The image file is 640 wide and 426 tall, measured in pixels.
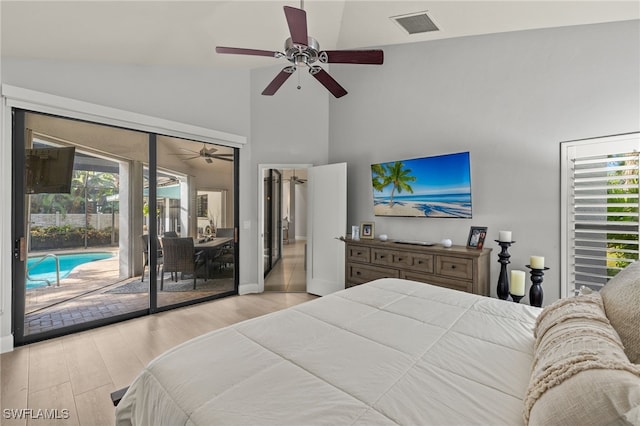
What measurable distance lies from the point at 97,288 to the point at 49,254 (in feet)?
1.98

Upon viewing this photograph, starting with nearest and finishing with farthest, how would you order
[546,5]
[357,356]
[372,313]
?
1. [357,356]
2. [372,313]
3. [546,5]

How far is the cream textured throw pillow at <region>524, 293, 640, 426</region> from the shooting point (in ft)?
2.24

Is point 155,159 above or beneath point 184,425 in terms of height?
above

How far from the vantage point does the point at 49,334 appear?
295 cm

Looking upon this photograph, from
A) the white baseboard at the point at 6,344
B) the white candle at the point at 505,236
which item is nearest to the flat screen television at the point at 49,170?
the white baseboard at the point at 6,344

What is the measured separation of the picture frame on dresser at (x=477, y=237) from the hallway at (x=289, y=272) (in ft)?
8.49

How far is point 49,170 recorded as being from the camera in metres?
2.97

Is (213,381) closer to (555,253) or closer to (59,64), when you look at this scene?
(555,253)

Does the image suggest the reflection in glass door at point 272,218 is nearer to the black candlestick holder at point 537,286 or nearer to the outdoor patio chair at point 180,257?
the outdoor patio chair at point 180,257

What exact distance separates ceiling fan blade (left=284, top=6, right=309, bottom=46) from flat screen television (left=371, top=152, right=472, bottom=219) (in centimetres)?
207

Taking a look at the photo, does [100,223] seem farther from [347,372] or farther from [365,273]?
[347,372]

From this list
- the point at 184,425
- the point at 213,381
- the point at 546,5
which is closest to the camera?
the point at 184,425

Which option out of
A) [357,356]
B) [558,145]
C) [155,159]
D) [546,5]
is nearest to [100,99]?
[155,159]

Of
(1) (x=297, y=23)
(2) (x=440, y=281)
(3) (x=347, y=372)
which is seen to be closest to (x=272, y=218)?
(2) (x=440, y=281)
